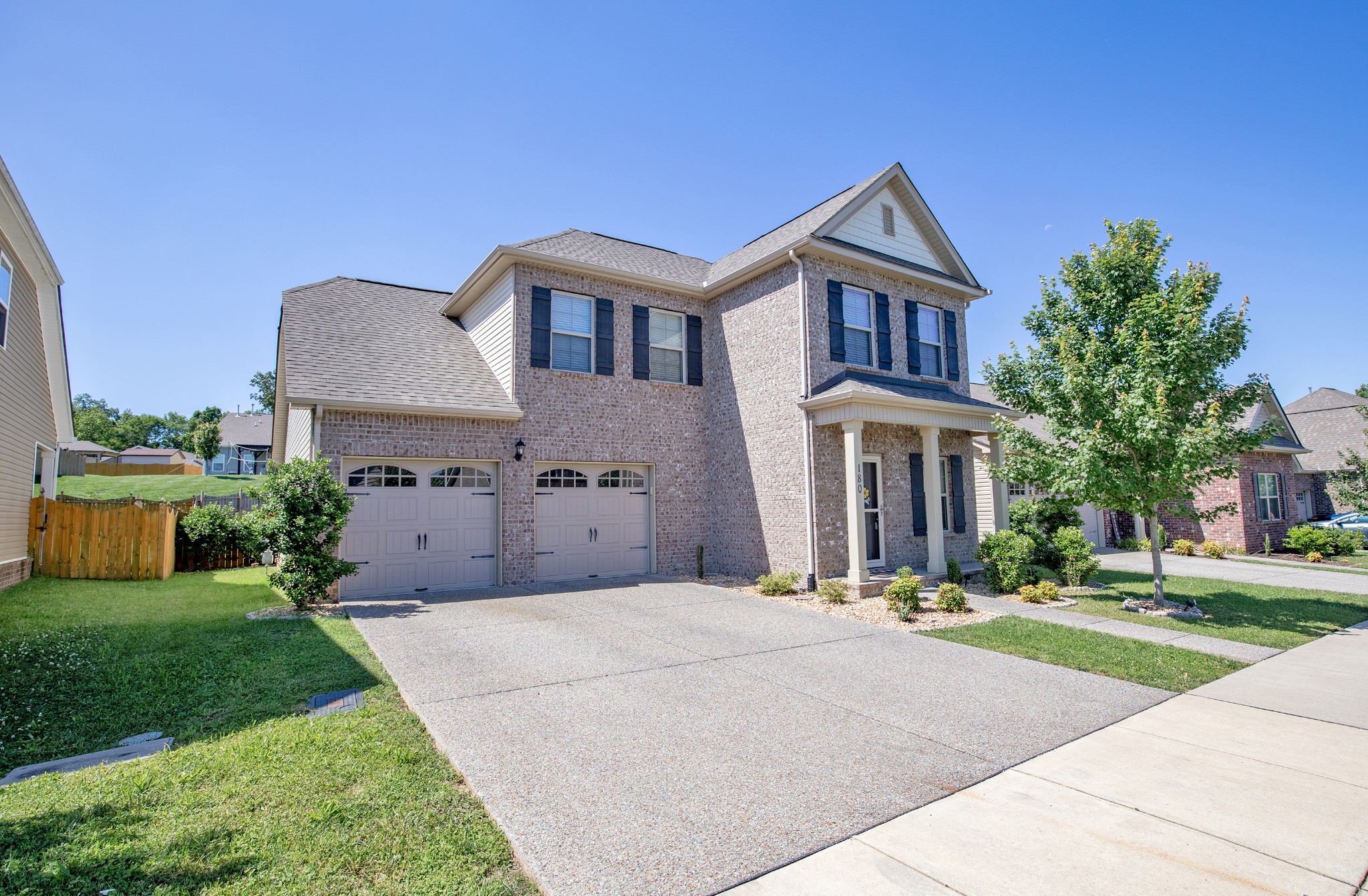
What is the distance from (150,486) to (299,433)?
96.3 feet

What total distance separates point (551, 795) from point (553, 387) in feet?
31.8

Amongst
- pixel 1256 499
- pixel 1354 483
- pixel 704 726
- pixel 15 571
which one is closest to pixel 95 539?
pixel 15 571

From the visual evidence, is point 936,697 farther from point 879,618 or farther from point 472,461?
point 472,461

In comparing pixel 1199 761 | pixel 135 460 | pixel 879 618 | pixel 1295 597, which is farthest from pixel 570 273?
pixel 135 460

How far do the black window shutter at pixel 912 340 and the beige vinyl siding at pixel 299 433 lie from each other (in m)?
11.8

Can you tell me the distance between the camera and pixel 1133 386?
31.0ft

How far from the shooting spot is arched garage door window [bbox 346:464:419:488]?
1106 cm

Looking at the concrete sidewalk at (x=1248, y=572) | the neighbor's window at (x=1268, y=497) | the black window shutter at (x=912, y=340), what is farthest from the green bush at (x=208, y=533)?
the neighbor's window at (x=1268, y=497)

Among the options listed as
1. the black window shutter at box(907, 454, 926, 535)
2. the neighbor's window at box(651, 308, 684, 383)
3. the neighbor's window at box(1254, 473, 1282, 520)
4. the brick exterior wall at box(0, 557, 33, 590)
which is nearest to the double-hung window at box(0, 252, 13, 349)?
the brick exterior wall at box(0, 557, 33, 590)

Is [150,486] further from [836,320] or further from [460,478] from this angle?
[836,320]

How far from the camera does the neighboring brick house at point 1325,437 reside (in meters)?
24.3

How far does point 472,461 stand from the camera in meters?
11.9

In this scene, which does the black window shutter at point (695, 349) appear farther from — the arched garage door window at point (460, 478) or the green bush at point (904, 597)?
the green bush at point (904, 597)

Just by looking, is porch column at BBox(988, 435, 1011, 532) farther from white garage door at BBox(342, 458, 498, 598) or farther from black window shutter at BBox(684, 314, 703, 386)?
white garage door at BBox(342, 458, 498, 598)
